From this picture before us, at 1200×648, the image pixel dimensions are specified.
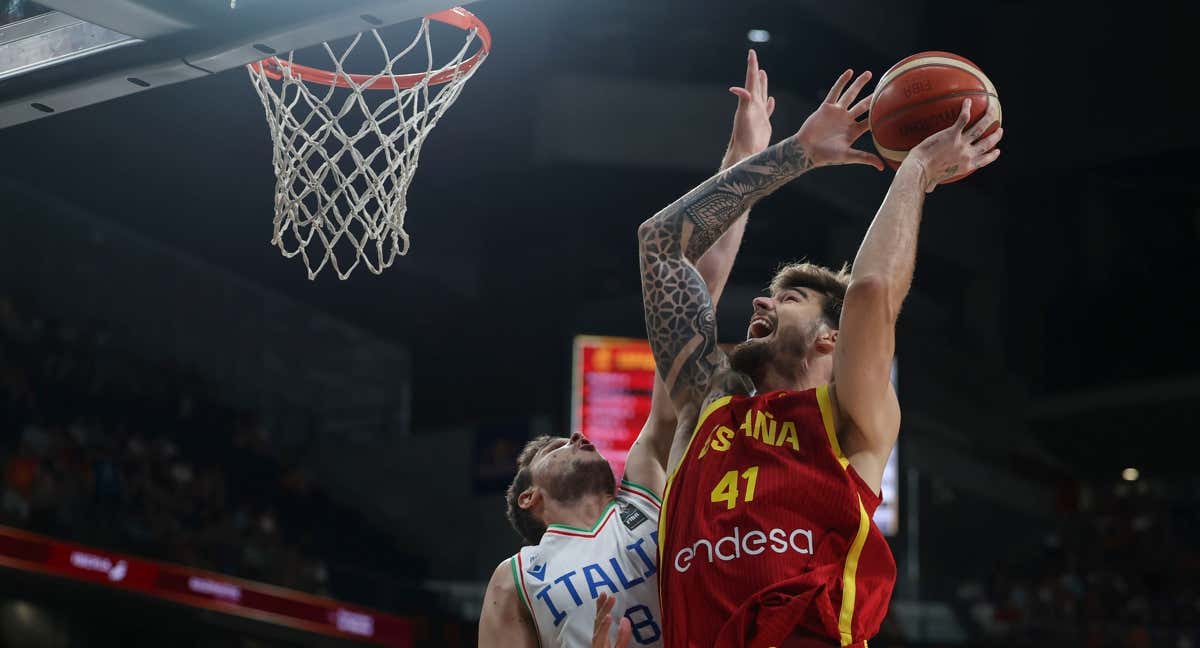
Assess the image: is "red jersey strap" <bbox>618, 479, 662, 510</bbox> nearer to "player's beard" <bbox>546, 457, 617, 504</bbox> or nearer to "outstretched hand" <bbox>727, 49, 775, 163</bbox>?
"player's beard" <bbox>546, 457, 617, 504</bbox>

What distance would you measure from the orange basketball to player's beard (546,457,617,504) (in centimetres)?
97

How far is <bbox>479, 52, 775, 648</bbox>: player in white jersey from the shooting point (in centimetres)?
303

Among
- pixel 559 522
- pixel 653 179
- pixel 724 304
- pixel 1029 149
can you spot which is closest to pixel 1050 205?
pixel 1029 149

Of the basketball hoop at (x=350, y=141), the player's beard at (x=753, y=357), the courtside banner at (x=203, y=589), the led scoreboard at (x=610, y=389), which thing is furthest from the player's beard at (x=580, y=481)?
the led scoreboard at (x=610, y=389)

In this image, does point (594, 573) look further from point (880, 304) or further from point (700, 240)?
point (880, 304)

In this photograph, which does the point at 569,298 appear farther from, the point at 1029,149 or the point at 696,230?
the point at 696,230

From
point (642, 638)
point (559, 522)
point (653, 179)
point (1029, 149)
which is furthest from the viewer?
point (1029, 149)

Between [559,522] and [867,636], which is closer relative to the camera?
[867,636]

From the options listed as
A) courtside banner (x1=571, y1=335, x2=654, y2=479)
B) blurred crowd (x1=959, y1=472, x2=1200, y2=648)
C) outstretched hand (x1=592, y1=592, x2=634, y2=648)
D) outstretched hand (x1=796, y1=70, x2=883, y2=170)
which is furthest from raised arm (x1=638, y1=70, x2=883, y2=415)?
blurred crowd (x1=959, y1=472, x2=1200, y2=648)

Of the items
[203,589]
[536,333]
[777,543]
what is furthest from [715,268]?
[536,333]

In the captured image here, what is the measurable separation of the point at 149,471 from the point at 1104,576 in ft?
29.5

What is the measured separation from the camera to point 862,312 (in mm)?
2533

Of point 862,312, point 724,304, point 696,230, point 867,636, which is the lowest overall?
point 867,636

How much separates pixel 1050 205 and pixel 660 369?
11.7 m
